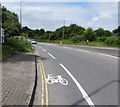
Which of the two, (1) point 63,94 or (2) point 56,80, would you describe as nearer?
(1) point 63,94

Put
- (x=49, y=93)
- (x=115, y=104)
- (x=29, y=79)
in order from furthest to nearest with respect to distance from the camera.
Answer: (x=29, y=79), (x=49, y=93), (x=115, y=104)

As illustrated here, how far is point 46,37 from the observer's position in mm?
101562

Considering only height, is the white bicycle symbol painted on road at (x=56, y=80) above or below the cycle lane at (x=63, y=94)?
above

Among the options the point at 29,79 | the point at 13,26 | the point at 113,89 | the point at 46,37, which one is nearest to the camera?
the point at 113,89

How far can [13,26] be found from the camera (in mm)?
24766

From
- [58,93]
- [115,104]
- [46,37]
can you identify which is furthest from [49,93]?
[46,37]

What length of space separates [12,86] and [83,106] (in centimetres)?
271

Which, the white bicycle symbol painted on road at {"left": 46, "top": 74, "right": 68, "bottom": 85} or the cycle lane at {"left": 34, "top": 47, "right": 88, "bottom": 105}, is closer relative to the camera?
the cycle lane at {"left": 34, "top": 47, "right": 88, "bottom": 105}

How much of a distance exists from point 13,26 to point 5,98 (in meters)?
20.6

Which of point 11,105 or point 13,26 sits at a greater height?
point 13,26

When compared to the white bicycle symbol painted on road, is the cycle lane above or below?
below

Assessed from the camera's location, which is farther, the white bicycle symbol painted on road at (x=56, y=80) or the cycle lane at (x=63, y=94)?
the white bicycle symbol painted on road at (x=56, y=80)

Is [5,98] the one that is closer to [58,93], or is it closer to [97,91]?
[58,93]

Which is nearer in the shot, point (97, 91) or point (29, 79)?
point (97, 91)
